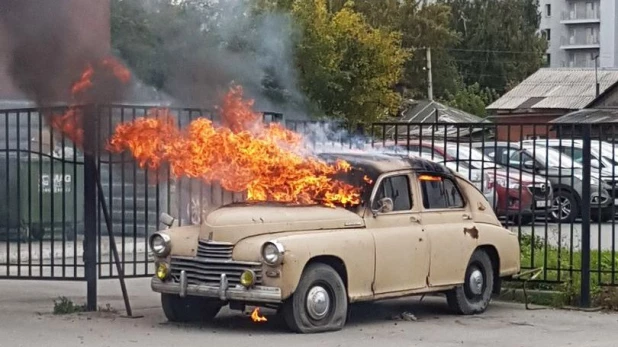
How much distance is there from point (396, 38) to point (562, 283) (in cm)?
3238

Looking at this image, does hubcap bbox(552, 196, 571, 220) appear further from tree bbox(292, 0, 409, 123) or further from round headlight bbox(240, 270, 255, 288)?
tree bbox(292, 0, 409, 123)

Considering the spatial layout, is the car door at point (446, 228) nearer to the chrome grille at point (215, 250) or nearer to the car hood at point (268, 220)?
the car hood at point (268, 220)

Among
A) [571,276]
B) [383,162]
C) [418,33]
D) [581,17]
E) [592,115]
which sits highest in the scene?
[581,17]

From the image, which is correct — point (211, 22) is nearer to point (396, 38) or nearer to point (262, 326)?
point (262, 326)

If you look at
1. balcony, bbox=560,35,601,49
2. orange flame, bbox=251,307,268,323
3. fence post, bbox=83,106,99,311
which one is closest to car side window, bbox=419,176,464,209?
orange flame, bbox=251,307,268,323

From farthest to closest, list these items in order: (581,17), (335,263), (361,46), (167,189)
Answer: (581,17) → (361,46) → (167,189) → (335,263)

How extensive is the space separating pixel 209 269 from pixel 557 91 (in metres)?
48.0

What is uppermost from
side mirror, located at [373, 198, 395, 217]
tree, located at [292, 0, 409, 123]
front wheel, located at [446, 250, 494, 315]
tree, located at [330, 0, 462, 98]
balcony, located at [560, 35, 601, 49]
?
balcony, located at [560, 35, 601, 49]

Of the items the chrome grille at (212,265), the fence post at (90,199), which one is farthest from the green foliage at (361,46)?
the chrome grille at (212,265)

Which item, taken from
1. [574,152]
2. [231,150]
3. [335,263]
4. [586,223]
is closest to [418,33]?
[574,152]

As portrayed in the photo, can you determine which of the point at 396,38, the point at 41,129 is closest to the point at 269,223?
the point at 41,129

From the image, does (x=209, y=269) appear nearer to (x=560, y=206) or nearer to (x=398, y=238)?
(x=398, y=238)

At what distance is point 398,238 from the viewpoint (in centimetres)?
1080

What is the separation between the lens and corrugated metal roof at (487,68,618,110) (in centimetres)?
5400
